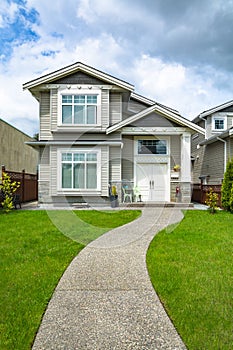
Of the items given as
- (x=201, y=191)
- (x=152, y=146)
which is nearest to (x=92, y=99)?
(x=152, y=146)

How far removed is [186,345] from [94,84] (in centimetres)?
1457

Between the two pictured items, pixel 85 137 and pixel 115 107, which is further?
pixel 115 107

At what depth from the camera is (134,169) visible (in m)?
17.0

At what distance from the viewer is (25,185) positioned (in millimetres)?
18281

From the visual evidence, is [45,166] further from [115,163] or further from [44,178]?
[115,163]

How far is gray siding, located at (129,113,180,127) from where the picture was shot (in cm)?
1638

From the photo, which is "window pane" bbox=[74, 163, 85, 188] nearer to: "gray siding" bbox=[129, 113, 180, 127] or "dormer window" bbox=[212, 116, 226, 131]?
"gray siding" bbox=[129, 113, 180, 127]

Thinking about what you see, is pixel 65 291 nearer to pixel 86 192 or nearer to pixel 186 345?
pixel 186 345

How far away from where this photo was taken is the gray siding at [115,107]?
16625 millimetres

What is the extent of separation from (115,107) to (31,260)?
1175 centimetres

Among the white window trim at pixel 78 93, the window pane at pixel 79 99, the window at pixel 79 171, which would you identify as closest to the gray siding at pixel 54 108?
the white window trim at pixel 78 93

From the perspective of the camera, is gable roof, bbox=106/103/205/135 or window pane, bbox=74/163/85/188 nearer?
window pane, bbox=74/163/85/188

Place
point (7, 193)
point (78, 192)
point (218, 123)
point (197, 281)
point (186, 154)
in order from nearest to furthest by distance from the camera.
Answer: point (197, 281) < point (7, 193) < point (78, 192) < point (186, 154) < point (218, 123)

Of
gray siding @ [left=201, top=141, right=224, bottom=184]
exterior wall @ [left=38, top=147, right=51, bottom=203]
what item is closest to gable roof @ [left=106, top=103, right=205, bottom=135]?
exterior wall @ [left=38, top=147, right=51, bottom=203]
